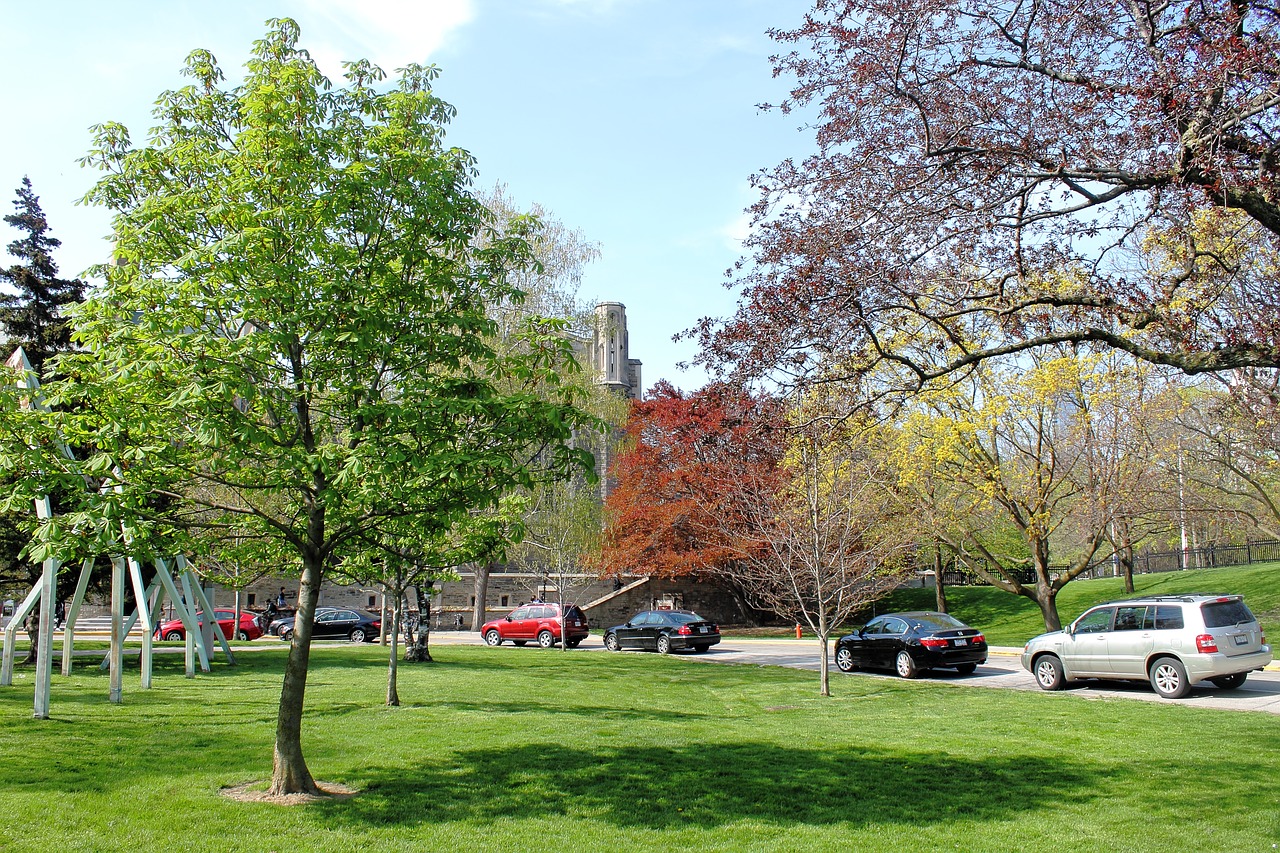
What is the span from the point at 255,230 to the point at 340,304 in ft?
3.14

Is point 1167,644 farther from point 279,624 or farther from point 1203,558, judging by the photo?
point 1203,558

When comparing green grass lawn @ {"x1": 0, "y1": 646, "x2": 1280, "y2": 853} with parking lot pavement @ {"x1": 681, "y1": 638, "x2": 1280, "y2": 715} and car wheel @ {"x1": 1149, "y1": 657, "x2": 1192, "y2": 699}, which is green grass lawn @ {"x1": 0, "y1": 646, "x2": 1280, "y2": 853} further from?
car wheel @ {"x1": 1149, "y1": 657, "x2": 1192, "y2": 699}

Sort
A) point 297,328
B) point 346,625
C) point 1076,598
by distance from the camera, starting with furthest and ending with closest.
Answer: point 1076,598
point 346,625
point 297,328

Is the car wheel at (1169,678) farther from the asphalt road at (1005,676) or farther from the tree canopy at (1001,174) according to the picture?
the tree canopy at (1001,174)

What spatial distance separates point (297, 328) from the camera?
8.00 m

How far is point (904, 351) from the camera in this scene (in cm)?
2580

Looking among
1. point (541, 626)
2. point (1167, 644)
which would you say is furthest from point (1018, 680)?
point (541, 626)

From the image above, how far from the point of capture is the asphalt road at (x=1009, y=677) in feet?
47.7

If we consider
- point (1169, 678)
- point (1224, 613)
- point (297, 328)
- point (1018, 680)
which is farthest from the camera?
point (1018, 680)

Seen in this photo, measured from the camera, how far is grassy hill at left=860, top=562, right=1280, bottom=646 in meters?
32.2

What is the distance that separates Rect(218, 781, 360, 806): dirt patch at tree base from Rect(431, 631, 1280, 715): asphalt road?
12492 mm

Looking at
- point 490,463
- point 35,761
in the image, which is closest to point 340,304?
point 490,463

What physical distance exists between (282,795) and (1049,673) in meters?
14.3

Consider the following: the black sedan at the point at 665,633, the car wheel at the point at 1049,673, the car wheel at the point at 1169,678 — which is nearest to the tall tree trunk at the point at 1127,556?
the car wheel at the point at 1049,673
